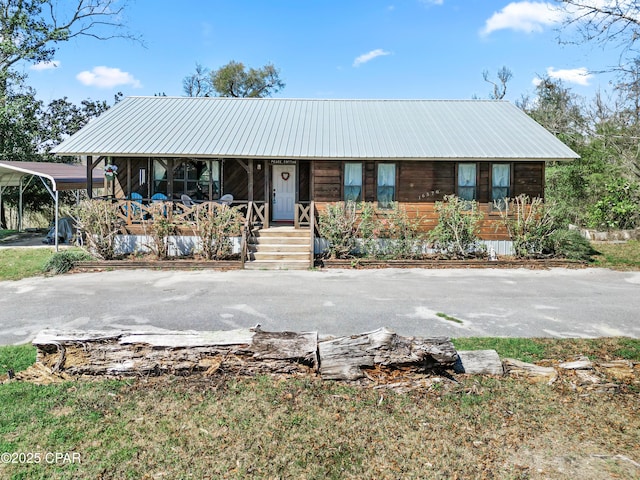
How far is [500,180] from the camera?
14.6 meters

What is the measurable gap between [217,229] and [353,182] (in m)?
4.43

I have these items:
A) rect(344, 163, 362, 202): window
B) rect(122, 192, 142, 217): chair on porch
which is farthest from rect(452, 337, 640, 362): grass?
rect(122, 192, 142, 217): chair on porch

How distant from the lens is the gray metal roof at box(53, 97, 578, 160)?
45.8 feet

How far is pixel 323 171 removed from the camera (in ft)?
47.6

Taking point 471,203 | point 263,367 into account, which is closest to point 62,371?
point 263,367

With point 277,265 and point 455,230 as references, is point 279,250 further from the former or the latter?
point 455,230

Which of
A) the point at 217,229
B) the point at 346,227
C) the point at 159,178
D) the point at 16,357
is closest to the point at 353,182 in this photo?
the point at 346,227

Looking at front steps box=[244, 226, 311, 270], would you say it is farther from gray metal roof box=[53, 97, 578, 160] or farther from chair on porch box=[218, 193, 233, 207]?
gray metal roof box=[53, 97, 578, 160]

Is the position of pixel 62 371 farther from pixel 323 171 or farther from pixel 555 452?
pixel 323 171

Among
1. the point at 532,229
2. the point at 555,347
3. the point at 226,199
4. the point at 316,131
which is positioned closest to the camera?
the point at 555,347

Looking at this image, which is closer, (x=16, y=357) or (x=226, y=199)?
(x=16, y=357)

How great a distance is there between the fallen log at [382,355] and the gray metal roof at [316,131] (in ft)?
30.3

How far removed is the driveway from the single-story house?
3211mm

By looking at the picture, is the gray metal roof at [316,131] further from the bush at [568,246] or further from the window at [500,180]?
the bush at [568,246]
